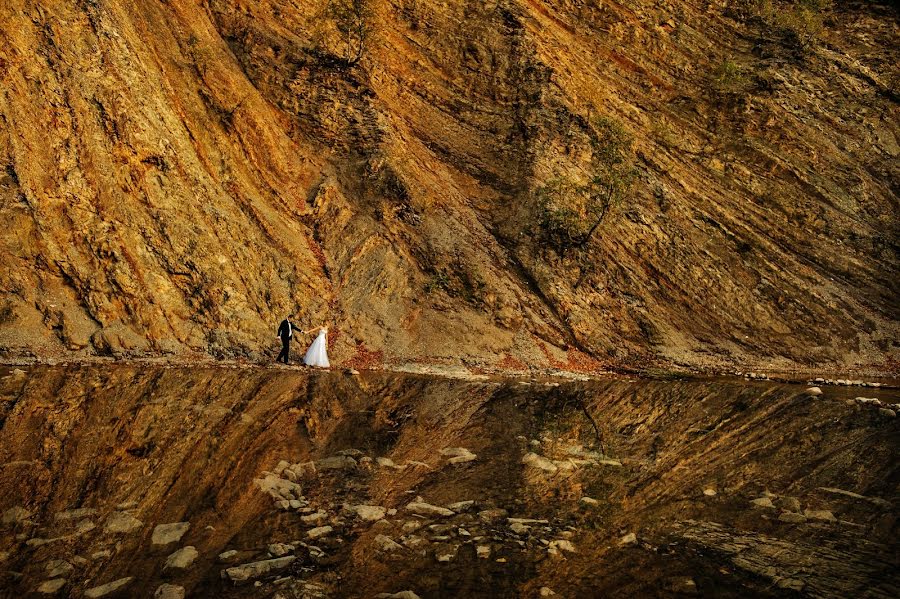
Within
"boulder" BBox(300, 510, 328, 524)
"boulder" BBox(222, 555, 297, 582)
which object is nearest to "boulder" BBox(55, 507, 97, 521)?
"boulder" BBox(222, 555, 297, 582)

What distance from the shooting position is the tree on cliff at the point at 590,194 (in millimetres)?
25328

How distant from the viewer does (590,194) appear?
88.3ft

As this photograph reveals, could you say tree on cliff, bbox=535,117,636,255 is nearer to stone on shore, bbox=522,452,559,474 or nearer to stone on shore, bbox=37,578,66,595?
stone on shore, bbox=522,452,559,474

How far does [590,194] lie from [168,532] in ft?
77.6

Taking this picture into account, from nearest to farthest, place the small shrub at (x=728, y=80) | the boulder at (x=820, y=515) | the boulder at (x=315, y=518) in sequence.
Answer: the boulder at (x=315, y=518) → the boulder at (x=820, y=515) → the small shrub at (x=728, y=80)

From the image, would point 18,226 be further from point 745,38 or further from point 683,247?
point 745,38

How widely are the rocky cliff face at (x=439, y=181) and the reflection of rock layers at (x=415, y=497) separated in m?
6.69

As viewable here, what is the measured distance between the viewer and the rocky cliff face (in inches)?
749

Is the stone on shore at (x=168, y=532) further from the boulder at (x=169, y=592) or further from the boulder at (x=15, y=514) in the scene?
the boulder at (x=15, y=514)

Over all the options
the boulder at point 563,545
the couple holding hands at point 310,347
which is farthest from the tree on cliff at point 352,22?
the boulder at point 563,545

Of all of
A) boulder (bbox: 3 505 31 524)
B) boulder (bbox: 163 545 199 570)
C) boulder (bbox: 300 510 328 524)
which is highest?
boulder (bbox: 3 505 31 524)

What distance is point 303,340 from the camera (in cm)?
1980

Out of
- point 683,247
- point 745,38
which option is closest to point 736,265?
point 683,247

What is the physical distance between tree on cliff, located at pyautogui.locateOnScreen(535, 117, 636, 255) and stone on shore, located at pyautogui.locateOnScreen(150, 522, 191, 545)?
20.6 meters
